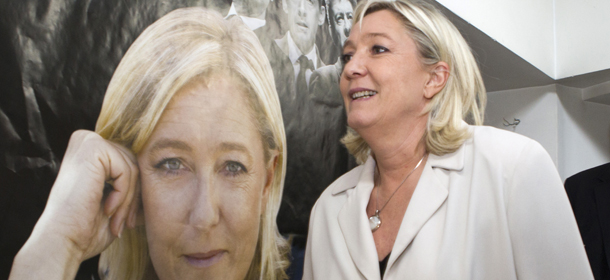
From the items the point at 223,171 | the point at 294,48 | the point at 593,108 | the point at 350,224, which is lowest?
the point at 350,224

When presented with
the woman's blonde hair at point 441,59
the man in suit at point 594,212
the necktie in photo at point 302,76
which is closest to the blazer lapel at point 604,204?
the man in suit at point 594,212

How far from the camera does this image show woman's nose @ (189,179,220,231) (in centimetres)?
111

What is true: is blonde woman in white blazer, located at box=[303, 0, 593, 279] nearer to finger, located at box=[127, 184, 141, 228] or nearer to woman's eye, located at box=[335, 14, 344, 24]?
woman's eye, located at box=[335, 14, 344, 24]

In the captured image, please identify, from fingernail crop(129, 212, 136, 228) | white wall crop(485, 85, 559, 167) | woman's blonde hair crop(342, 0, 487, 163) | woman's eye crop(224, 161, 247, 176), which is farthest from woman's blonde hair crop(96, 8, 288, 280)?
white wall crop(485, 85, 559, 167)

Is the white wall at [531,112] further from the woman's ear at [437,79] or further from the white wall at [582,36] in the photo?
the woman's ear at [437,79]

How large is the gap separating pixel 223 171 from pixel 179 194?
0.47 ft

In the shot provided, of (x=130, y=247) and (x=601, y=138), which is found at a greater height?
(x=601, y=138)

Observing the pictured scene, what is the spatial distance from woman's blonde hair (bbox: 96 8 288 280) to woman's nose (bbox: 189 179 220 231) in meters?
0.13

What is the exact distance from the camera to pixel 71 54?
35.3 inches

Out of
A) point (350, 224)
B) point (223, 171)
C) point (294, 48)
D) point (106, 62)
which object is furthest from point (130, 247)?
point (294, 48)

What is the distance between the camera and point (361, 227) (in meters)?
1.42

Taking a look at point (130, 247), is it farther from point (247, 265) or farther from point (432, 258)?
point (432, 258)

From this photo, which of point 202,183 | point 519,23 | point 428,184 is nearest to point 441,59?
point 428,184

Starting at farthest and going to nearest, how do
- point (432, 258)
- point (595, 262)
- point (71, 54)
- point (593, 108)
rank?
point (593, 108) → point (595, 262) → point (432, 258) → point (71, 54)
